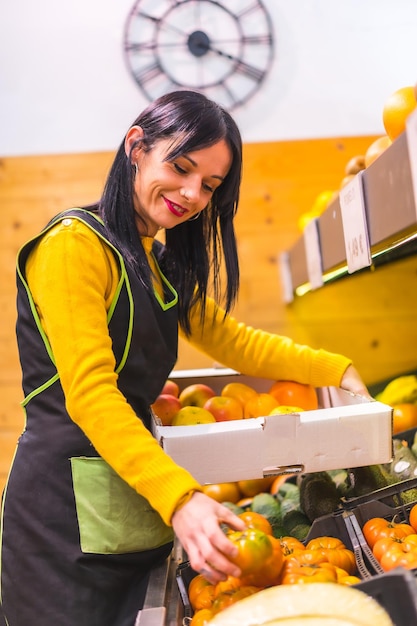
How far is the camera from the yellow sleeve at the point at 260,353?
1610 mm

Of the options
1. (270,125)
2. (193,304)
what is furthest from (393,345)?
(193,304)

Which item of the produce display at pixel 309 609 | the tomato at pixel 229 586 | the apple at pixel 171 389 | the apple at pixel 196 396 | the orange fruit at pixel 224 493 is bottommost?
the orange fruit at pixel 224 493

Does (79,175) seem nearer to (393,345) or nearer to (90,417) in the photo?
(393,345)

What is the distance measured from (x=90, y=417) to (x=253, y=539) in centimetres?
30

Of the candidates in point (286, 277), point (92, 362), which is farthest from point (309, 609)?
point (286, 277)

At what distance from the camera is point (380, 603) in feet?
2.53

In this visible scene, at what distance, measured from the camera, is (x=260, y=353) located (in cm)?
168

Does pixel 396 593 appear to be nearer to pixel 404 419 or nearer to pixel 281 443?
pixel 281 443

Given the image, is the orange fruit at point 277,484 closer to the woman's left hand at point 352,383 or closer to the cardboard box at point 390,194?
the woman's left hand at point 352,383

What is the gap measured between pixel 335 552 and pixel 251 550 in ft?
0.71

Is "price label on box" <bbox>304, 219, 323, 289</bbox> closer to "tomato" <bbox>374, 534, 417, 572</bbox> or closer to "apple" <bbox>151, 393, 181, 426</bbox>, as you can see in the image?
"apple" <bbox>151, 393, 181, 426</bbox>

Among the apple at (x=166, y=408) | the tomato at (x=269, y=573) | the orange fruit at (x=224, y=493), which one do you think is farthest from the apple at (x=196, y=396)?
the tomato at (x=269, y=573)

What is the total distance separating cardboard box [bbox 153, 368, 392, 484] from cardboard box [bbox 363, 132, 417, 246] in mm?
349

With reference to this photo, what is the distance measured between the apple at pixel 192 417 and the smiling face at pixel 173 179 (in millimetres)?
422
